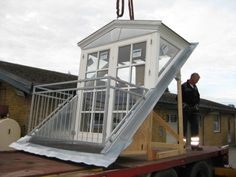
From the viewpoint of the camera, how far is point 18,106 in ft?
35.8

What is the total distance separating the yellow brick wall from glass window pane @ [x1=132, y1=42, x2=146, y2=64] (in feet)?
18.9

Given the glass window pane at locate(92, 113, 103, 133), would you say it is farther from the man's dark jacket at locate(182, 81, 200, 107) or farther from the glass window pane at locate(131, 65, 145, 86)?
the man's dark jacket at locate(182, 81, 200, 107)

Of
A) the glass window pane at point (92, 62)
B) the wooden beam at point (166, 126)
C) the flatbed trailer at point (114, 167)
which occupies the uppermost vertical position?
the glass window pane at point (92, 62)

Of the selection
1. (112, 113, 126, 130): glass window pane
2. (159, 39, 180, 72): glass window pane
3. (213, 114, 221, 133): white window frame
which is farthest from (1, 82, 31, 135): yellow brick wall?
(213, 114, 221, 133): white window frame

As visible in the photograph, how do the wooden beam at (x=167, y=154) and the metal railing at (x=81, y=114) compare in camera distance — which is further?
the metal railing at (x=81, y=114)

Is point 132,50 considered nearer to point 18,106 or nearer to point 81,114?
point 81,114

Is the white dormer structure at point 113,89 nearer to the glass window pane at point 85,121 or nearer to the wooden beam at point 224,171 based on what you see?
the glass window pane at point 85,121

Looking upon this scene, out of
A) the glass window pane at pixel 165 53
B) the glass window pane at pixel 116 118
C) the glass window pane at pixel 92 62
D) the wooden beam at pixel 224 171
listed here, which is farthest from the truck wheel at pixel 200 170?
the glass window pane at pixel 92 62

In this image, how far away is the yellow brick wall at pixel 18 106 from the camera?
10455mm

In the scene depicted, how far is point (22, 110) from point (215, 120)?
48.6 ft

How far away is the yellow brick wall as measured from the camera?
1046cm

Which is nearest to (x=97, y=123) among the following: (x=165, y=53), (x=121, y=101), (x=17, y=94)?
(x=121, y=101)

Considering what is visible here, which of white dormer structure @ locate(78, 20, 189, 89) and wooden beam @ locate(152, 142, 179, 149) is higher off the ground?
white dormer structure @ locate(78, 20, 189, 89)

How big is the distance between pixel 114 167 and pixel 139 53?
2.42m
